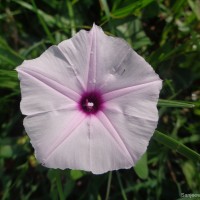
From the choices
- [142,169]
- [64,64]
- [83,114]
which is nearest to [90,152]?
[83,114]

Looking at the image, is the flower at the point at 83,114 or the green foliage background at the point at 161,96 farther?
the green foliage background at the point at 161,96

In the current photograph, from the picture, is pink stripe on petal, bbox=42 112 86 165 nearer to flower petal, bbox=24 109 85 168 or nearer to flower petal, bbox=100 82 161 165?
flower petal, bbox=24 109 85 168

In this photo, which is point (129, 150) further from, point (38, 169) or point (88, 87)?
point (38, 169)

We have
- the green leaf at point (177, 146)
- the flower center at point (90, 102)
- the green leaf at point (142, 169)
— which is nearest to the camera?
the flower center at point (90, 102)

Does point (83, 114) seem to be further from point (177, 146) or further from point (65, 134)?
point (177, 146)

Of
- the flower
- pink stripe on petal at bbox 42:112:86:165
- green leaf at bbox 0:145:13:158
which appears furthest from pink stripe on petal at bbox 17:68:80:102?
green leaf at bbox 0:145:13:158

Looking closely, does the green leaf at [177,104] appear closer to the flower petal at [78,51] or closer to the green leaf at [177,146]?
the green leaf at [177,146]

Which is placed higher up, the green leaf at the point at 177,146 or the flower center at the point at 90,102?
the flower center at the point at 90,102

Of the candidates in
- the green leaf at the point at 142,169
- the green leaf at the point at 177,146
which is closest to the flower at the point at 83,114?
the green leaf at the point at 177,146
